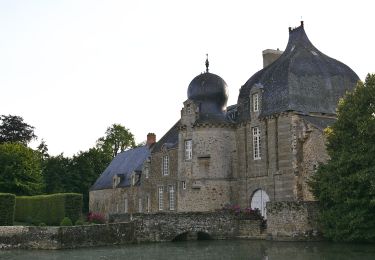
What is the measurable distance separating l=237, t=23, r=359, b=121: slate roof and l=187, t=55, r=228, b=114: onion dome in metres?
1.11

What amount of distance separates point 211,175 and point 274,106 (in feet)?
18.0

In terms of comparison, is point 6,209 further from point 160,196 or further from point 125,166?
point 125,166

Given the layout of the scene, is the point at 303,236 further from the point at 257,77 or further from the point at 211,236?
the point at 257,77

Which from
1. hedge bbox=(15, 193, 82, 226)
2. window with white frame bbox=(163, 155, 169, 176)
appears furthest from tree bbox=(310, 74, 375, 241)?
window with white frame bbox=(163, 155, 169, 176)

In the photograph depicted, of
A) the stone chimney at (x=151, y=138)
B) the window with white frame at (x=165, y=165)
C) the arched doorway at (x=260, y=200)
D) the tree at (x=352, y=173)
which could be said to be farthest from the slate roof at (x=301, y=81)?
the stone chimney at (x=151, y=138)

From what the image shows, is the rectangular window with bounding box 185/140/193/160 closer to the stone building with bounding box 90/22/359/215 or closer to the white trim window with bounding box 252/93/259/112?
the stone building with bounding box 90/22/359/215

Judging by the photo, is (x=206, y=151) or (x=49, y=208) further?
(x=49, y=208)

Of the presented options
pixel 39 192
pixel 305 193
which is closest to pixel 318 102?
pixel 305 193

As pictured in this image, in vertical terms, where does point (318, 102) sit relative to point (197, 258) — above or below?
above

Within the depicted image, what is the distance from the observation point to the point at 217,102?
108 ft

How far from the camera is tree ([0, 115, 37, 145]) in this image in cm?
5170

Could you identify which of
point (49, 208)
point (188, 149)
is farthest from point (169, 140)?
point (49, 208)

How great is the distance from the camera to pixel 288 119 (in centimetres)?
2875

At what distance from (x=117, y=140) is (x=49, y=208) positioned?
3591 centimetres
